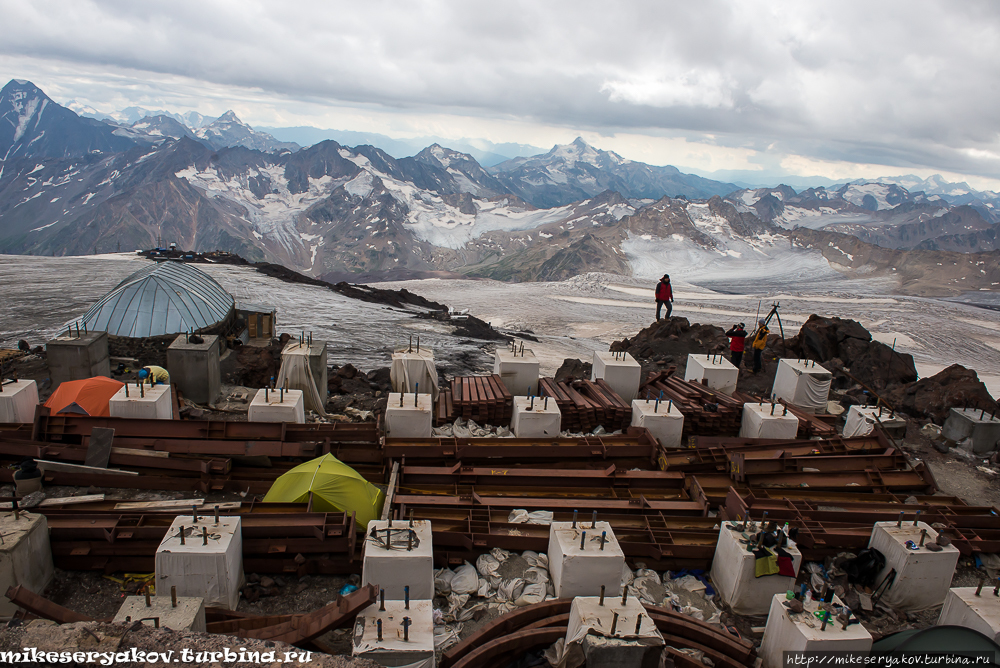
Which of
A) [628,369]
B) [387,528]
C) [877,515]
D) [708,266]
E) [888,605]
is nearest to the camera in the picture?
[387,528]

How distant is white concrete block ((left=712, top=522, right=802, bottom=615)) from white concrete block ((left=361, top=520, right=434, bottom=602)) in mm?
4114

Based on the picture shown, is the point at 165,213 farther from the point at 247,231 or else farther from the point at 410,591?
the point at 410,591

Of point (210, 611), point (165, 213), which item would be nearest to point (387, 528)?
point (210, 611)

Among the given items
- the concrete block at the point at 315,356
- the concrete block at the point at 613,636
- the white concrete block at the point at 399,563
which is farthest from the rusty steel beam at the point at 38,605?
the concrete block at the point at 315,356

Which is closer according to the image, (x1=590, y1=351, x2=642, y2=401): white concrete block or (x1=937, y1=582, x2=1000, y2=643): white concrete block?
(x1=937, y1=582, x2=1000, y2=643): white concrete block

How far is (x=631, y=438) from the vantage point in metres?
12.0

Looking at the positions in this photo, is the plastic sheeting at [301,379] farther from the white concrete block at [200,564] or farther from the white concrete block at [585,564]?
the white concrete block at [585,564]

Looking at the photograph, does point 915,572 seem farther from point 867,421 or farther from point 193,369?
point 193,369

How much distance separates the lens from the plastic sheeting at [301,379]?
13.7 metres

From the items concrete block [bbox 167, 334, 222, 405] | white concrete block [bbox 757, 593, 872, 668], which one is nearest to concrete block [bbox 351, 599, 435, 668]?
white concrete block [bbox 757, 593, 872, 668]

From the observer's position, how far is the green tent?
8875 mm

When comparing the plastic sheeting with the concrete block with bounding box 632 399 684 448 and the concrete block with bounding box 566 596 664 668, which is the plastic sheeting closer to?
the concrete block with bounding box 632 399 684 448

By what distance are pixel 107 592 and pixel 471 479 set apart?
5.45 meters

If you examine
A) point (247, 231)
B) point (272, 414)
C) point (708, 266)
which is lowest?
point (247, 231)
